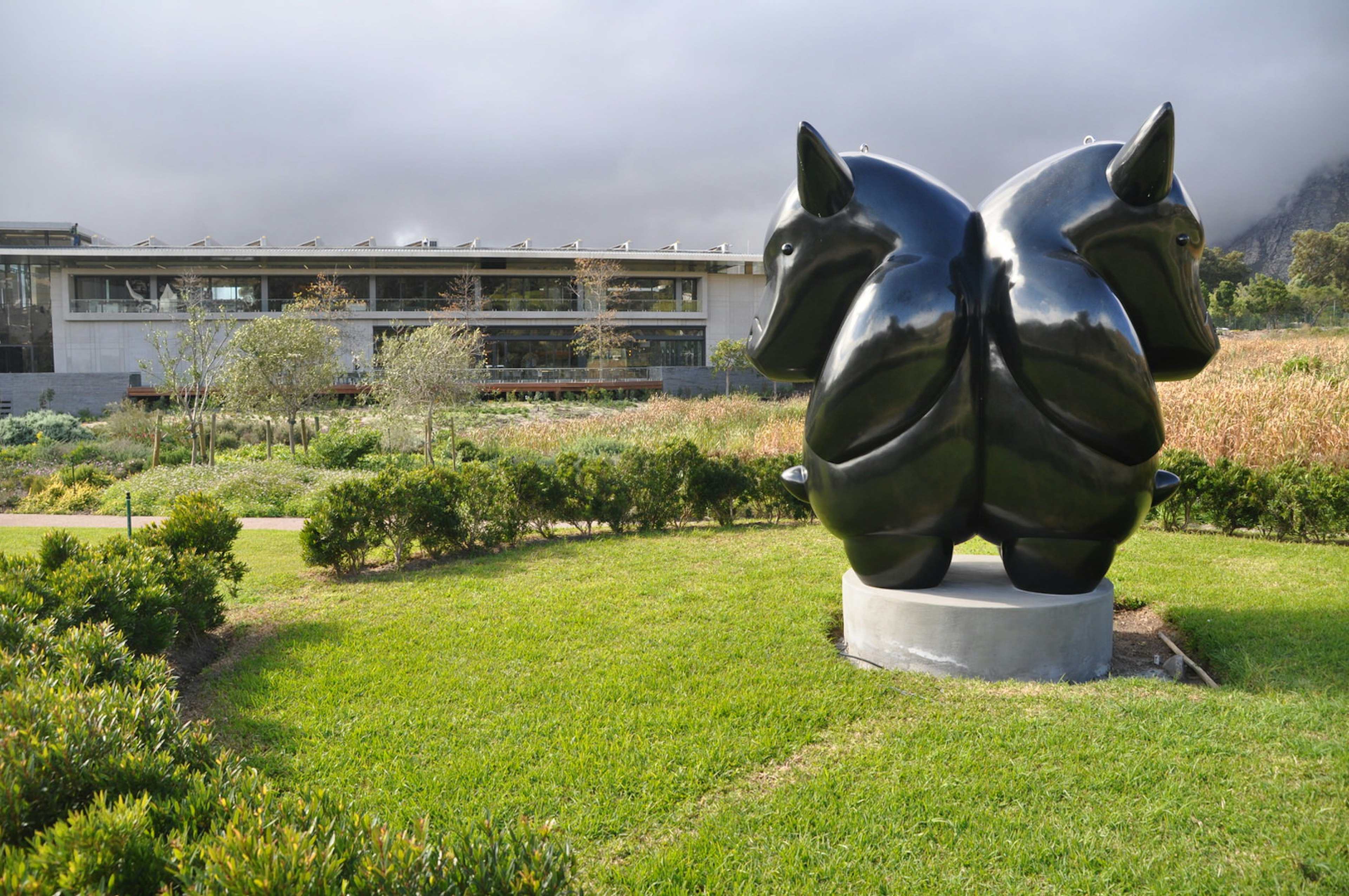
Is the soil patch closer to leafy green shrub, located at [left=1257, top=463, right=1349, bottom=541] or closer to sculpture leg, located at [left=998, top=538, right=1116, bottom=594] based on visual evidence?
sculpture leg, located at [left=998, top=538, right=1116, bottom=594]

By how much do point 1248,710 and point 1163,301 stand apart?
255cm

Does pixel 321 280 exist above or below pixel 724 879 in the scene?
above

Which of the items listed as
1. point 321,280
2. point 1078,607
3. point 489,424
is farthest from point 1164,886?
point 321,280

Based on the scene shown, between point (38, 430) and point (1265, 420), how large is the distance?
29.7 meters

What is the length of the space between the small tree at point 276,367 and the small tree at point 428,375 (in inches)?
65.8

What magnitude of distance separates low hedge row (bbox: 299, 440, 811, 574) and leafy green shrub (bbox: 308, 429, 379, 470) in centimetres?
1002

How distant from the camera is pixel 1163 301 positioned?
5.52 meters

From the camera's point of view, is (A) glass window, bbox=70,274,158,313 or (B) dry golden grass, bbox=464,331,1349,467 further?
(A) glass window, bbox=70,274,158,313

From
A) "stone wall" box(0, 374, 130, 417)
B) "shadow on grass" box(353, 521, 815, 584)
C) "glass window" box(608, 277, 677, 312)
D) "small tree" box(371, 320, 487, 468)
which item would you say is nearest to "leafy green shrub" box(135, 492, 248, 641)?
"shadow on grass" box(353, 521, 815, 584)

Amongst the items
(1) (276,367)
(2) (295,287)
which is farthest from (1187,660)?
(2) (295,287)

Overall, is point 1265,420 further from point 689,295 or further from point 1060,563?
point 689,295

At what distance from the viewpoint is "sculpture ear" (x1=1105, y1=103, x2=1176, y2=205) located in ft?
16.0

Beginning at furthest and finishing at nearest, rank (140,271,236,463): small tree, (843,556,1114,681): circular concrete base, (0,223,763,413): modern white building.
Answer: (0,223,763,413): modern white building
(140,271,236,463): small tree
(843,556,1114,681): circular concrete base

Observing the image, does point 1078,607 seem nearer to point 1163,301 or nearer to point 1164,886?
point 1163,301
